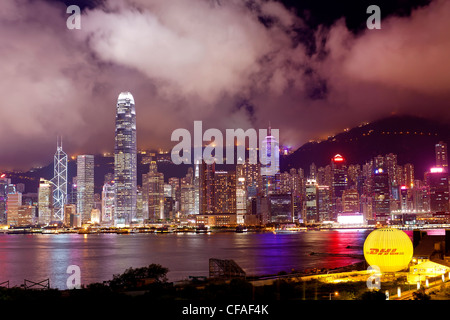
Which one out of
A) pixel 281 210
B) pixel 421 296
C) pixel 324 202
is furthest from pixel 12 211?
pixel 421 296

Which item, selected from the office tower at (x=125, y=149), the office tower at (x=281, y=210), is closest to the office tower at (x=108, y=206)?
the office tower at (x=125, y=149)

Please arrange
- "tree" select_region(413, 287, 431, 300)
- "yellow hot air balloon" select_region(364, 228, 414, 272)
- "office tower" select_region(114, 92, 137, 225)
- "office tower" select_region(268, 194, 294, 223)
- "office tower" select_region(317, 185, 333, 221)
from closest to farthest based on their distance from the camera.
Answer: "tree" select_region(413, 287, 431, 300)
"yellow hot air balloon" select_region(364, 228, 414, 272)
"office tower" select_region(268, 194, 294, 223)
"office tower" select_region(317, 185, 333, 221)
"office tower" select_region(114, 92, 137, 225)

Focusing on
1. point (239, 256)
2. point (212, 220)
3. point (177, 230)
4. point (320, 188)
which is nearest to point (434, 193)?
point (320, 188)

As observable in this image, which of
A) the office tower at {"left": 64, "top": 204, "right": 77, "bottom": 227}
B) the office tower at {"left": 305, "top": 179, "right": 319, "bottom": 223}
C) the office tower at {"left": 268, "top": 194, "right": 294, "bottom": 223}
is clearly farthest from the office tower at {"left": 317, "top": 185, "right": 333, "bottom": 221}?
the office tower at {"left": 64, "top": 204, "right": 77, "bottom": 227}

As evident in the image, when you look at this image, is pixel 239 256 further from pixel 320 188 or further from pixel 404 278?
pixel 320 188

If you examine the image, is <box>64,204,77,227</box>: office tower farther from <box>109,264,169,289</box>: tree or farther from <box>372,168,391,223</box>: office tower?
<box>109,264,169,289</box>: tree
